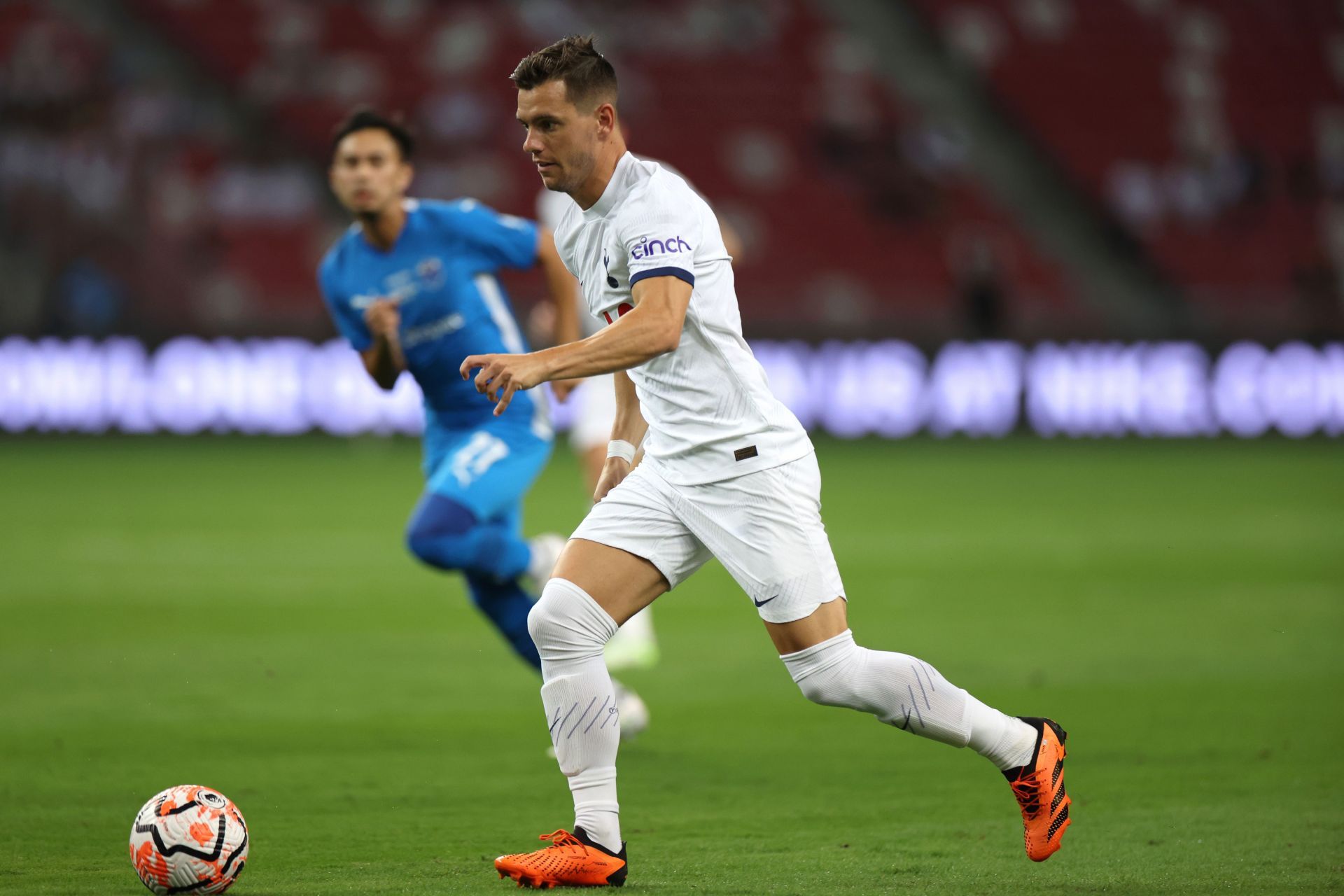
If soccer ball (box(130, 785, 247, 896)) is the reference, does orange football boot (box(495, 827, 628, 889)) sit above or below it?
below

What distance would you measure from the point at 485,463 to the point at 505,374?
2.87 metres

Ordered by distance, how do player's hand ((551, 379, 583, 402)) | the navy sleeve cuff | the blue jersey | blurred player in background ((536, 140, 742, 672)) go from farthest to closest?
1. blurred player in background ((536, 140, 742, 672))
2. the blue jersey
3. player's hand ((551, 379, 583, 402))
4. the navy sleeve cuff

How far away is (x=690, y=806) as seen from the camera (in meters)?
5.87

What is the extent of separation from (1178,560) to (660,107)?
55.1 ft

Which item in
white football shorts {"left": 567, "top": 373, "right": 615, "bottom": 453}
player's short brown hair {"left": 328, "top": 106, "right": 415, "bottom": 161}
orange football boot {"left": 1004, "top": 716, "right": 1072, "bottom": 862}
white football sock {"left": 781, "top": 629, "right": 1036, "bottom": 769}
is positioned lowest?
orange football boot {"left": 1004, "top": 716, "right": 1072, "bottom": 862}

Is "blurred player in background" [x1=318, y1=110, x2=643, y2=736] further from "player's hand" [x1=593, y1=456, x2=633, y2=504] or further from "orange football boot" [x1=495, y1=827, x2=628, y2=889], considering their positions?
"orange football boot" [x1=495, y1=827, x2=628, y2=889]

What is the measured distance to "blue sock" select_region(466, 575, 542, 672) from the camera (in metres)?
7.07

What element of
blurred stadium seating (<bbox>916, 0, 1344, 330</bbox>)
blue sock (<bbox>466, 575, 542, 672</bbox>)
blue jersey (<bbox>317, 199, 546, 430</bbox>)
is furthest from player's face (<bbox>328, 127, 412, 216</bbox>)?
blurred stadium seating (<bbox>916, 0, 1344, 330</bbox>)

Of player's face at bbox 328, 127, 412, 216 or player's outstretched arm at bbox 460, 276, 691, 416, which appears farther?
player's face at bbox 328, 127, 412, 216

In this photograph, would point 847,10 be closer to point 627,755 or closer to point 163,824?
point 627,755

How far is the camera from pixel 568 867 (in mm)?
4730

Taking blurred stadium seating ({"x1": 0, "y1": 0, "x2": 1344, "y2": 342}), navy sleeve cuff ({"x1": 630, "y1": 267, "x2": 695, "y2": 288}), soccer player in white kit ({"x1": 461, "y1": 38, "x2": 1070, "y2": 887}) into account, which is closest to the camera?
navy sleeve cuff ({"x1": 630, "y1": 267, "x2": 695, "y2": 288})

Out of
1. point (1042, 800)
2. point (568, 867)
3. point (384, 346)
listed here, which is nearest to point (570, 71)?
point (568, 867)

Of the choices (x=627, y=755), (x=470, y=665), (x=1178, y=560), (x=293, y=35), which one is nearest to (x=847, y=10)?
(x=293, y=35)
